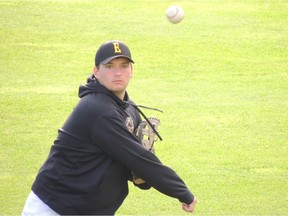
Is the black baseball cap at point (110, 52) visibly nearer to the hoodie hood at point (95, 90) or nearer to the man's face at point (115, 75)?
the man's face at point (115, 75)

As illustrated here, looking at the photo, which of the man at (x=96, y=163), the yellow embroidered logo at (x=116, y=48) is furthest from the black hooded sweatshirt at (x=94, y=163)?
the yellow embroidered logo at (x=116, y=48)

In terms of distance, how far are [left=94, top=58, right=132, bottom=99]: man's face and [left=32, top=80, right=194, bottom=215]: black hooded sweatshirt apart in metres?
0.06

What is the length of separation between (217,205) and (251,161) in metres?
1.46

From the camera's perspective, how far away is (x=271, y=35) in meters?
15.8

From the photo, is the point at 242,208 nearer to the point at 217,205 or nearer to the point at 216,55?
the point at 217,205

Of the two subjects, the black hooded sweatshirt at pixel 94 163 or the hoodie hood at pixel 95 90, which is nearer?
the black hooded sweatshirt at pixel 94 163

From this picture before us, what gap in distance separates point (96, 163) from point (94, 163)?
1 cm

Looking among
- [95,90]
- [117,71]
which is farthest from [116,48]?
[95,90]

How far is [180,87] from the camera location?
1298 centimetres

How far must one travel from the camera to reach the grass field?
9.20m

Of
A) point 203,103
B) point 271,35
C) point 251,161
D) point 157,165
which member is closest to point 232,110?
point 203,103

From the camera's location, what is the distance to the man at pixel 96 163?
5398mm

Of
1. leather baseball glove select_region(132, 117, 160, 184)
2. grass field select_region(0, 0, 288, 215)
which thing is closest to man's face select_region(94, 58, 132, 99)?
leather baseball glove select_region(132, 117, 160, 184)

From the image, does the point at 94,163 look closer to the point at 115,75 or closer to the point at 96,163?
the point at 96,163
